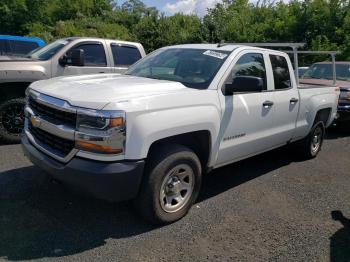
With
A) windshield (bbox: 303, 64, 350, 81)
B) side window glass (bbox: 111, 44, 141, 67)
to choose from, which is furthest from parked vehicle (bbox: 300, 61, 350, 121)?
side window glass (bbox: 111, 44, 141, 67)

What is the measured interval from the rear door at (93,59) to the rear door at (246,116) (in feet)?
11.7

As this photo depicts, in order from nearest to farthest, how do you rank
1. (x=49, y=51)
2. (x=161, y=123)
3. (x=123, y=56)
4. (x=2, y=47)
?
(x=161, y=123), (x=49, y=51), (x=123, y=56), (x=2, y=47)

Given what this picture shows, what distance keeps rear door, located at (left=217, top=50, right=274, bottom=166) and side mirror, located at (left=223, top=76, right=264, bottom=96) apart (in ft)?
0.22

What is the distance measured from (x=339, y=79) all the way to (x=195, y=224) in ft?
24.3

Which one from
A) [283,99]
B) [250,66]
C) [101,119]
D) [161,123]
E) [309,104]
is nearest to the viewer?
[101,119]

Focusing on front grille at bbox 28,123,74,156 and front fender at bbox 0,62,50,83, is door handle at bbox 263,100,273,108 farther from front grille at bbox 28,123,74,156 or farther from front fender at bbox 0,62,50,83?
front fender at bbox 0,62,50,83

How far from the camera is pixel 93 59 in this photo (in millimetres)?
7516

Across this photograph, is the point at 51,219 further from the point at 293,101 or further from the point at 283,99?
the point at 293,101

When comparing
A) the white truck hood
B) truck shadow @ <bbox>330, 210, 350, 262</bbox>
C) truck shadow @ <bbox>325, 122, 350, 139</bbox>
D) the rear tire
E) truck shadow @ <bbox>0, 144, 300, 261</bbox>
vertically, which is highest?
the white truck hood

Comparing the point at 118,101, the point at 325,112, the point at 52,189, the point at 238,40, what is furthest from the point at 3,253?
the point at 238,40

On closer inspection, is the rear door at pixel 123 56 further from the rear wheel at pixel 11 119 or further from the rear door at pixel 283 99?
the rear door at pixel 283 99

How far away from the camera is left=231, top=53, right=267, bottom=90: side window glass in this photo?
4.61m

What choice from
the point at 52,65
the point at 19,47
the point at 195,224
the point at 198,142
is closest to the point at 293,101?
the point at 198,142

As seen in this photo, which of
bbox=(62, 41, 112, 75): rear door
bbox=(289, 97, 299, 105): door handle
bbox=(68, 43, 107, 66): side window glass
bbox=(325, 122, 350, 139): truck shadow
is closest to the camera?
bbox=(289, 97, 299, 105): door handle
